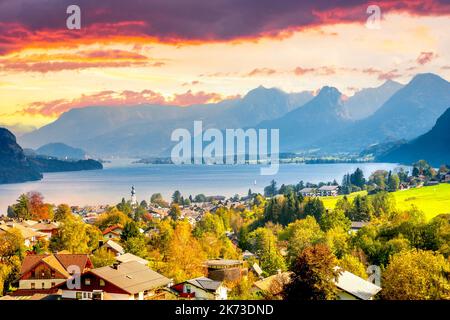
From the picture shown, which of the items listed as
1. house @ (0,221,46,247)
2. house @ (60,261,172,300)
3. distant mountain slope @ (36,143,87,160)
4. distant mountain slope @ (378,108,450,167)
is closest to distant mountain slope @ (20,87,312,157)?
distant mountain slope @ (36,143,87,160)

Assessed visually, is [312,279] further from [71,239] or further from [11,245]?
[71,239]

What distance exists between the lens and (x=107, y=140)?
3219 inches

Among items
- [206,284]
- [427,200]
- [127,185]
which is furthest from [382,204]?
[127,185]

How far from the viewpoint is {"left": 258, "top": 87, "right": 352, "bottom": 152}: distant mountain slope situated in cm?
6956

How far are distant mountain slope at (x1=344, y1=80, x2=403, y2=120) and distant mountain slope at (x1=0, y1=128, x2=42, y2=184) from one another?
43.3 meters

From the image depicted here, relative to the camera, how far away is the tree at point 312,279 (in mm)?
6242

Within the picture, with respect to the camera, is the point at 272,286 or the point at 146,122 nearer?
the point at 272,286

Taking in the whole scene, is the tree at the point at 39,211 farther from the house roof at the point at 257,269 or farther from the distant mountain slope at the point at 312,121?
the distant mountain slope at the point at 312,121

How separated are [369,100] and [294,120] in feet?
44.2

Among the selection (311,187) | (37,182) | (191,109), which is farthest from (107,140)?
(311,187)

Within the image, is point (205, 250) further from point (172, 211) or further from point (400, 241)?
point (172, 211)

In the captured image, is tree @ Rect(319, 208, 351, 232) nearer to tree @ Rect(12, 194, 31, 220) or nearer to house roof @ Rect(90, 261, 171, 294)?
house roof @ Rect(90, 261, 171, 294)

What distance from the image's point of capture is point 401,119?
77438 mm

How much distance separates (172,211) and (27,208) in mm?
7690
